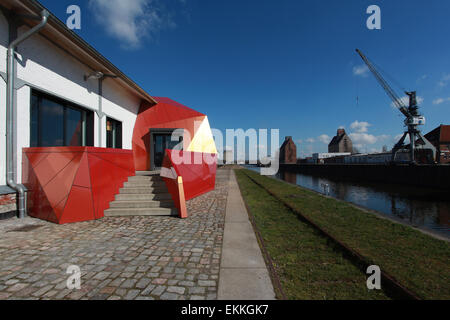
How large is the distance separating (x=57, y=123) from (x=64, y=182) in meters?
3.74

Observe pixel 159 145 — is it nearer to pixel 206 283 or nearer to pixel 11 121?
pixel 11 121

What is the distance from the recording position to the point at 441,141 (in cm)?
4916

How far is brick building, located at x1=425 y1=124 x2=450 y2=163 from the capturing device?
46625 mm

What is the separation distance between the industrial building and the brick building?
66505 mm

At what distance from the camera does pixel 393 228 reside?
214 inches

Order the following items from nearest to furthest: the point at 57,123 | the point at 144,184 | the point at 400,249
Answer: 1. the point at 400,249
2. the point at 144,184
3. the point at 57,123

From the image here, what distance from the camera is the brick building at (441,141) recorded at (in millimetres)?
46625

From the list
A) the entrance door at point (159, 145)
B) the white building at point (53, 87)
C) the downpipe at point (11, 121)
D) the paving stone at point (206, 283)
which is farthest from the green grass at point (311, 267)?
the entrance door at point (159, 145)

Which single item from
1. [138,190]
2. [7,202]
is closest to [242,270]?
[138,190]

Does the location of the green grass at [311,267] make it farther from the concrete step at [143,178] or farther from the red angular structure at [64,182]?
the red angular structure at [64,182]

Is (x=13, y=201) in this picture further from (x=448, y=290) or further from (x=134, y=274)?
(x=448, y=290)

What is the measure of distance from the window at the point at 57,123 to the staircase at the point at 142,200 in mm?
3400
